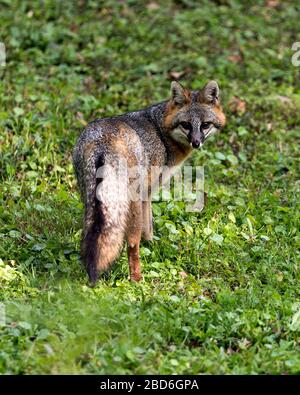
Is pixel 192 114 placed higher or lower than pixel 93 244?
higher

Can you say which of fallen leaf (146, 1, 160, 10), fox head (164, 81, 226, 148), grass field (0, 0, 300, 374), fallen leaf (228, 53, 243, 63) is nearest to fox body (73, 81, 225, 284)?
fox head (164, 81, 226, 148)

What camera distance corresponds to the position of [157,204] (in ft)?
28.2

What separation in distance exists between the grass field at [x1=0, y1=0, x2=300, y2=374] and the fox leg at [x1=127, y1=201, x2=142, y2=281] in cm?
13

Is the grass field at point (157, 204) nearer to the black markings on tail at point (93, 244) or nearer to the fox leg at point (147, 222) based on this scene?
the fox leg at point (147, 222)

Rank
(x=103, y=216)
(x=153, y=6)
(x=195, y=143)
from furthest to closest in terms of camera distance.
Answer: (x=153, y=6)
(x=195, y=143)
(x=103, y=216)

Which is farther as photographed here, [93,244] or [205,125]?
[205,125]

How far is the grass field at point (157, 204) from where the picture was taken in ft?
19.2

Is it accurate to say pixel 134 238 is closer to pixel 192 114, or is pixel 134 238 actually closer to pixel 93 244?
pixel 93 244

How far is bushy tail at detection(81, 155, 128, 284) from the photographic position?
6.15 m

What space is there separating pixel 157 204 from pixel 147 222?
975 mm

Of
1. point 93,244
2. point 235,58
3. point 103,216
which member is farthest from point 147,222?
point 235,58

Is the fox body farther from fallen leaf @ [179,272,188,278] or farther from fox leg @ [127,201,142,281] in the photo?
fallen leaf @ [179,272,188,278]

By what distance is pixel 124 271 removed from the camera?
7.25 metres

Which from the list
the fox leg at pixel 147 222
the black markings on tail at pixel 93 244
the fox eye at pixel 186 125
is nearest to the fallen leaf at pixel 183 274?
the fox leg at pixel 147 222
